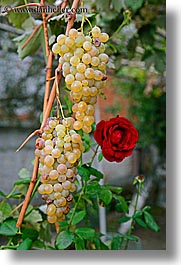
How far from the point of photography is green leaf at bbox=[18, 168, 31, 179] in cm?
85

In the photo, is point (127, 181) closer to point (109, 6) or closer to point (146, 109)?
point (146, 109)

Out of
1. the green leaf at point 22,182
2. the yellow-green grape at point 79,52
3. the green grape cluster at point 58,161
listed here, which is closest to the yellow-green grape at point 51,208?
the green grape cluster at point 58,161

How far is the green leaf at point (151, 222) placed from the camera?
0.83m

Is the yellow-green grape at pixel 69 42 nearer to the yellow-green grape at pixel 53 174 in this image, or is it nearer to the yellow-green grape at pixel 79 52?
the yellow-green grape at pixel 79 52

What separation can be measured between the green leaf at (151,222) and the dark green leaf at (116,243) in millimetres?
59

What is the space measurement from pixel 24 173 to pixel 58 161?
183 millimetres

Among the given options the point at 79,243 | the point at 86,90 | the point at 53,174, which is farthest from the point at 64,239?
the point at 86,90

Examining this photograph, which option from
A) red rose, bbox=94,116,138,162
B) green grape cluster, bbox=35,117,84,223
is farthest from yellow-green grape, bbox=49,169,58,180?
red rose, bbox=94,116,138,162

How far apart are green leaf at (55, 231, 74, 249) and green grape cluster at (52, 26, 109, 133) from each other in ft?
0.61

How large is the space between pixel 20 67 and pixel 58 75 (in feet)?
0.58

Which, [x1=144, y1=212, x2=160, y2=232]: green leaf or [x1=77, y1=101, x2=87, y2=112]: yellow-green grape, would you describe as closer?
[x1=77, y1=101, x2=87, y2=112]: yellow-green grape

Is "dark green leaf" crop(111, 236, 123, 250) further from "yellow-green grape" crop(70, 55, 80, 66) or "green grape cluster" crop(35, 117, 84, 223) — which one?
"yellow-green grape" crop(70, 55, 80, 66)

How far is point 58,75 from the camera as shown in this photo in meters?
0.72

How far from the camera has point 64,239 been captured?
76cm
